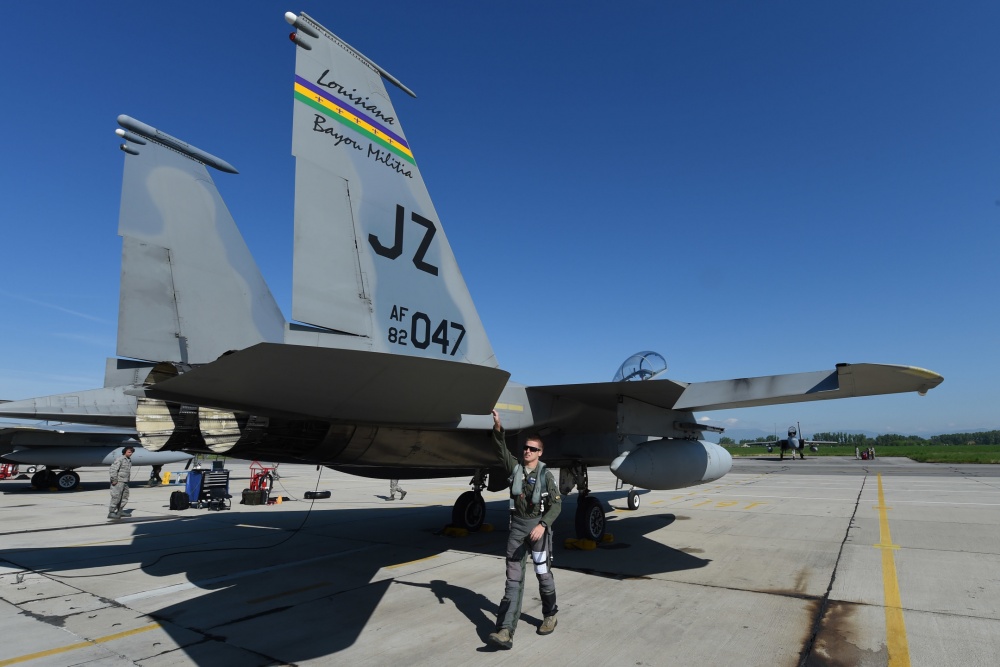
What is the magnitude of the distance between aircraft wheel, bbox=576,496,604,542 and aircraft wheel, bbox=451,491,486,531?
1951 mm

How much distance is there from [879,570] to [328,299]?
7038 mm

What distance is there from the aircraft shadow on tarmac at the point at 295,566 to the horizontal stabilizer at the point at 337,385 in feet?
6.18

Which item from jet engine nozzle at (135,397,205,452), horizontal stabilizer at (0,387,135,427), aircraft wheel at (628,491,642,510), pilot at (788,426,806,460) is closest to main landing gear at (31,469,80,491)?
horizontal stabilizer at (0,387,135,427)

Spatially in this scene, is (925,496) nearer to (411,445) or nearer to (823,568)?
(823,568)

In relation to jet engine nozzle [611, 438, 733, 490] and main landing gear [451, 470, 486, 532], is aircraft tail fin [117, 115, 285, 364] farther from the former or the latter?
jet engine nozzle [611, 438, 733, 490]

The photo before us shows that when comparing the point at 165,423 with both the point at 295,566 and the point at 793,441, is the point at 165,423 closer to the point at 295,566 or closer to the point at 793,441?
the point at 295,566

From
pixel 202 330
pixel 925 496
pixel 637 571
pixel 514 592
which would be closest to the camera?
pixel 514 592

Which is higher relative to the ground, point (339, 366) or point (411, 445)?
point (339, 366)

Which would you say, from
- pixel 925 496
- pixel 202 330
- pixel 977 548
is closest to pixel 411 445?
pixel 202 330

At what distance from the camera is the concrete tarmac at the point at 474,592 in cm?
400

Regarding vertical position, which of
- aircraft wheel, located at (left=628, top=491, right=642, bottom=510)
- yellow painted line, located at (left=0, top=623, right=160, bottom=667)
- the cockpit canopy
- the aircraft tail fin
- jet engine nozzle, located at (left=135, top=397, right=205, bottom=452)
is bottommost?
aircraft wheel, located at (left=628, top=491, right=642, bottom=510)

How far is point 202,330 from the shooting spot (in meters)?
7.70

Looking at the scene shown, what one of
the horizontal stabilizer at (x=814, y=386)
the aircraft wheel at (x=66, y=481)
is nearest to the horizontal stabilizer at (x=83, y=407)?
the horizontal stabilizer at (x=814, y=386)

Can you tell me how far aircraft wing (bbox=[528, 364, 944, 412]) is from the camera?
5.14 m
